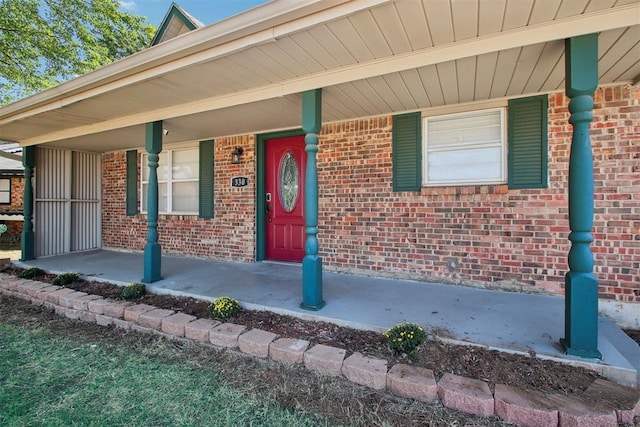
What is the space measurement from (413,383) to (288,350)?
0.95 m

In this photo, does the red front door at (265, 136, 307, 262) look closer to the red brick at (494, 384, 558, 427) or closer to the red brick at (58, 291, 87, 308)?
the red brick at (58, 291, 87, 308)

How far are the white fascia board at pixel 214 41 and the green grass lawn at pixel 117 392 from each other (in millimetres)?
2668

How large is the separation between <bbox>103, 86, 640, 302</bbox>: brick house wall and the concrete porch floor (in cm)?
31

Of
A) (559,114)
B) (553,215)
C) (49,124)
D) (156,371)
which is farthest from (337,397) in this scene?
(49,124)

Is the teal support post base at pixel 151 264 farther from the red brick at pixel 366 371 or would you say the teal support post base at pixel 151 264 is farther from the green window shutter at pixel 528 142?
the green window shutter at pixel 528 142

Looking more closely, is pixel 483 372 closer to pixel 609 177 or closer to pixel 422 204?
pixel 422 204

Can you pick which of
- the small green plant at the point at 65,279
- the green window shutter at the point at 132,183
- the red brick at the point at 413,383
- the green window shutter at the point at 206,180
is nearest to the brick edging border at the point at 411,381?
the red brick at the point at 413,383

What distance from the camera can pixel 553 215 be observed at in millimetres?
3535

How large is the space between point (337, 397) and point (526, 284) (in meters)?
2.81

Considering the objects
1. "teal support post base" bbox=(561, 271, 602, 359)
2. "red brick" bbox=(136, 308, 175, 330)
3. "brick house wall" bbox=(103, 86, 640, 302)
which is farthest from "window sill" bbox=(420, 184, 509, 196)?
"red brick" bbox=(136, 308, 175, 330)

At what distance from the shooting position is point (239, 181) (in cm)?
552

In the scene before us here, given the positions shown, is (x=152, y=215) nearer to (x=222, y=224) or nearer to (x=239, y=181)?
(x=222, y=224)

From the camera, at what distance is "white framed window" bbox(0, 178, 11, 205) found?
10.9 m

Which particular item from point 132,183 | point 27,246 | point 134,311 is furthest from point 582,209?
point 27,246
